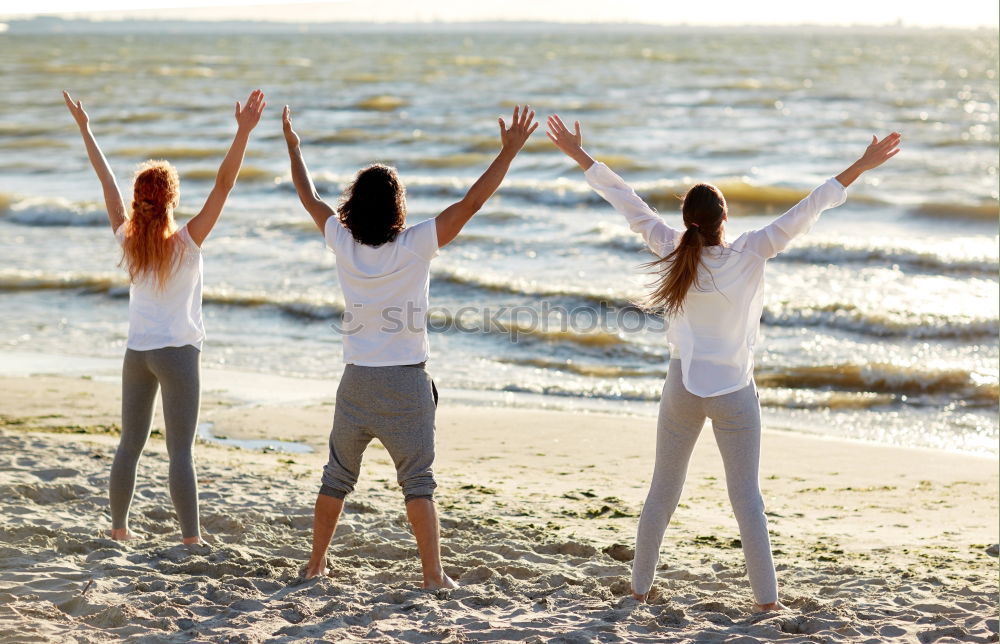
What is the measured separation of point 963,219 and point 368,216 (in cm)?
1648

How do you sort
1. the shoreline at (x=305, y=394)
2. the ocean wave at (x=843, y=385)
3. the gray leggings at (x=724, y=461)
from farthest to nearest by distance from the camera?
the ocean wave at (x=843, y=385)
the shoreline at (x=305, y=394)
the gray leggings at (x=724, y=461)

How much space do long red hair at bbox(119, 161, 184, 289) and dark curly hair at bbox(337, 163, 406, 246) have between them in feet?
2.99

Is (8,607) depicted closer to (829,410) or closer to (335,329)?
(829,410)

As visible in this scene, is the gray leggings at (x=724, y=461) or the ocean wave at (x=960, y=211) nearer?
the gray leggings at (x=724, y=461)

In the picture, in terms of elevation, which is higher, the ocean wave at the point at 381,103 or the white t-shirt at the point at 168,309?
the ocean wave at the point at 381,103

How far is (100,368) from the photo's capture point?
9.63 meters

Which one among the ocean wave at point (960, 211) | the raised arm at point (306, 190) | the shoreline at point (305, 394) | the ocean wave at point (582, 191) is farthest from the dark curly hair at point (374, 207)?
the ocean wave at point (960, 211)

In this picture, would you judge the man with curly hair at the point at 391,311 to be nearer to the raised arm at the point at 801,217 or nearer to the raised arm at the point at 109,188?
the raised arm at the point at 801,217

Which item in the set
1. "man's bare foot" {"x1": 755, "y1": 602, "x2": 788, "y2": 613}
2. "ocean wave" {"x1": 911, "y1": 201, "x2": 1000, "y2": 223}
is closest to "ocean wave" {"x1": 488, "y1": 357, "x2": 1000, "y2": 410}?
"man's bare foot" {"x1": 755, "y1": 602, "x2": 788, "y2": 613}

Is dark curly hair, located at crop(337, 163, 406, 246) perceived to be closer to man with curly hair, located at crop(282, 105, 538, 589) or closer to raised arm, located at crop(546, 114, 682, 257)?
man with curly hair, located at crop(282, 105, 538, 589)

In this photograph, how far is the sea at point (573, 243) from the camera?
385 inches

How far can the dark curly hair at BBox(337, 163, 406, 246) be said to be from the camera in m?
4.18

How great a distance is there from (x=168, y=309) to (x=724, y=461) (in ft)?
8.06

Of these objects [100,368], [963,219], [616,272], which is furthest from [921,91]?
[100,368]
